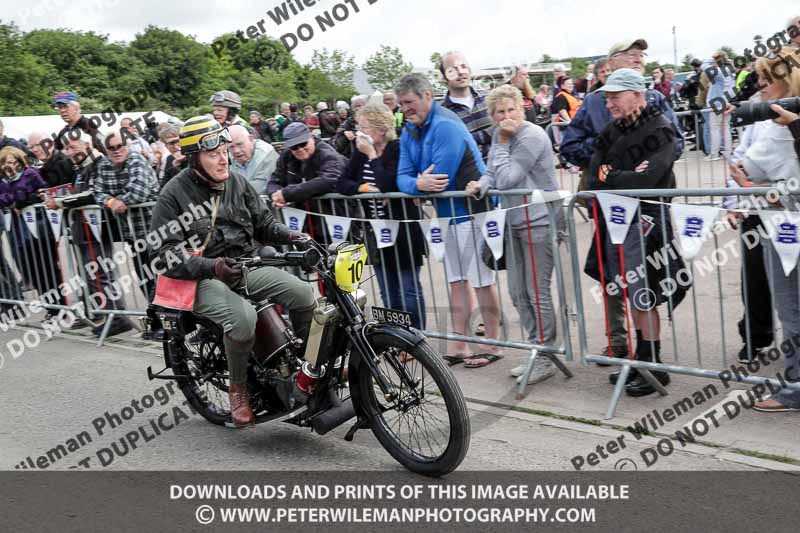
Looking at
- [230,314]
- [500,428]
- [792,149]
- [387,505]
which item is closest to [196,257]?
[230,314]

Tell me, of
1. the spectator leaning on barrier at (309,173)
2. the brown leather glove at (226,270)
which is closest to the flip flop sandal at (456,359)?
the spectator leaning on barrier at (309,173)

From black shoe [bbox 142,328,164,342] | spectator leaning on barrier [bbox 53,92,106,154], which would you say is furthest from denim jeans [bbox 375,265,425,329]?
spectator leaning on barrier [bbox 53,92,106,154]

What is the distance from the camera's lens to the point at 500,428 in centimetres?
502

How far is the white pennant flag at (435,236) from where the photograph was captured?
607cm

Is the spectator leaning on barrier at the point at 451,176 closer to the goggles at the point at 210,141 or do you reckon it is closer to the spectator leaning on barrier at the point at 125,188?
the goggles at the point at 210,141

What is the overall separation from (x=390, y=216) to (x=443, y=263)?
2.05 feet

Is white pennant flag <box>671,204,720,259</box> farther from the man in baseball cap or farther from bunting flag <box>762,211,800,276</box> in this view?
the man in baseball cap

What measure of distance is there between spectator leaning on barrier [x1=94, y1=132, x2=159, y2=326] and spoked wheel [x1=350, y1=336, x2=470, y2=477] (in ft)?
14.0

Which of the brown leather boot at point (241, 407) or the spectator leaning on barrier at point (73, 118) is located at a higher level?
the spectator leaning on barrier at point (73, 118)

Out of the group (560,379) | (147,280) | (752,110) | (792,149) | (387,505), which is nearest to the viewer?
(387,505)

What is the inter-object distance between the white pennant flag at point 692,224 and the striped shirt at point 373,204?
100 inches

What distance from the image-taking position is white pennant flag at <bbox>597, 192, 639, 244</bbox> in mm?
5059

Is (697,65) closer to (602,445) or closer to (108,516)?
(602,445)

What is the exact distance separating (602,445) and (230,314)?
2223mm
